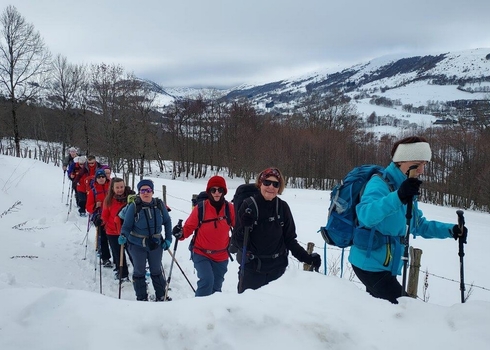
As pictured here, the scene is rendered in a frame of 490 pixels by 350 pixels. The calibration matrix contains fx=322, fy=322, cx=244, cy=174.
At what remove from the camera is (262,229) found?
366 centimetres

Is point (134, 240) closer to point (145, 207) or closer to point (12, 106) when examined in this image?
point (145, 207)

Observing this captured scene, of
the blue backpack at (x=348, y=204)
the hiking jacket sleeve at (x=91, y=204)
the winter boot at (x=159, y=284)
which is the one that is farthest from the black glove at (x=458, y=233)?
the hiking jacket sleeve at (x=91, y=204)

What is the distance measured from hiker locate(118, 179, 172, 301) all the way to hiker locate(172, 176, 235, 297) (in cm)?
66

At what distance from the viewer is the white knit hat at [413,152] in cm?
277

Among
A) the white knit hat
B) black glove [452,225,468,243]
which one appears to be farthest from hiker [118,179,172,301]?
black glove [452,225,468,243]

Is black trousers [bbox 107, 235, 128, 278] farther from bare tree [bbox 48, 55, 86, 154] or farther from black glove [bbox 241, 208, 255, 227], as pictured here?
bare tree [bbox 48, 55, 86, 154]

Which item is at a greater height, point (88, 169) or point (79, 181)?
point (88, 169)

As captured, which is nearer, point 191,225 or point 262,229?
point 262,229

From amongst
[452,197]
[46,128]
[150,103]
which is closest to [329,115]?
[452,197]

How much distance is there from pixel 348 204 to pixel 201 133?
143 ft

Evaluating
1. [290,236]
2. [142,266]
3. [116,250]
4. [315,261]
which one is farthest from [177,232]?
[116,250]

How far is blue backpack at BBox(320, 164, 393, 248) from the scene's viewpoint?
2.91m

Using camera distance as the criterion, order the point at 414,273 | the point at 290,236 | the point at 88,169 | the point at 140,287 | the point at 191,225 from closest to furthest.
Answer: the point at 290,236
the point at 191,225
the point at 140,287
the point at 414,273
the point at 88,169

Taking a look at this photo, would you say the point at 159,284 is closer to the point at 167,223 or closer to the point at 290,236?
the point at 167,223
